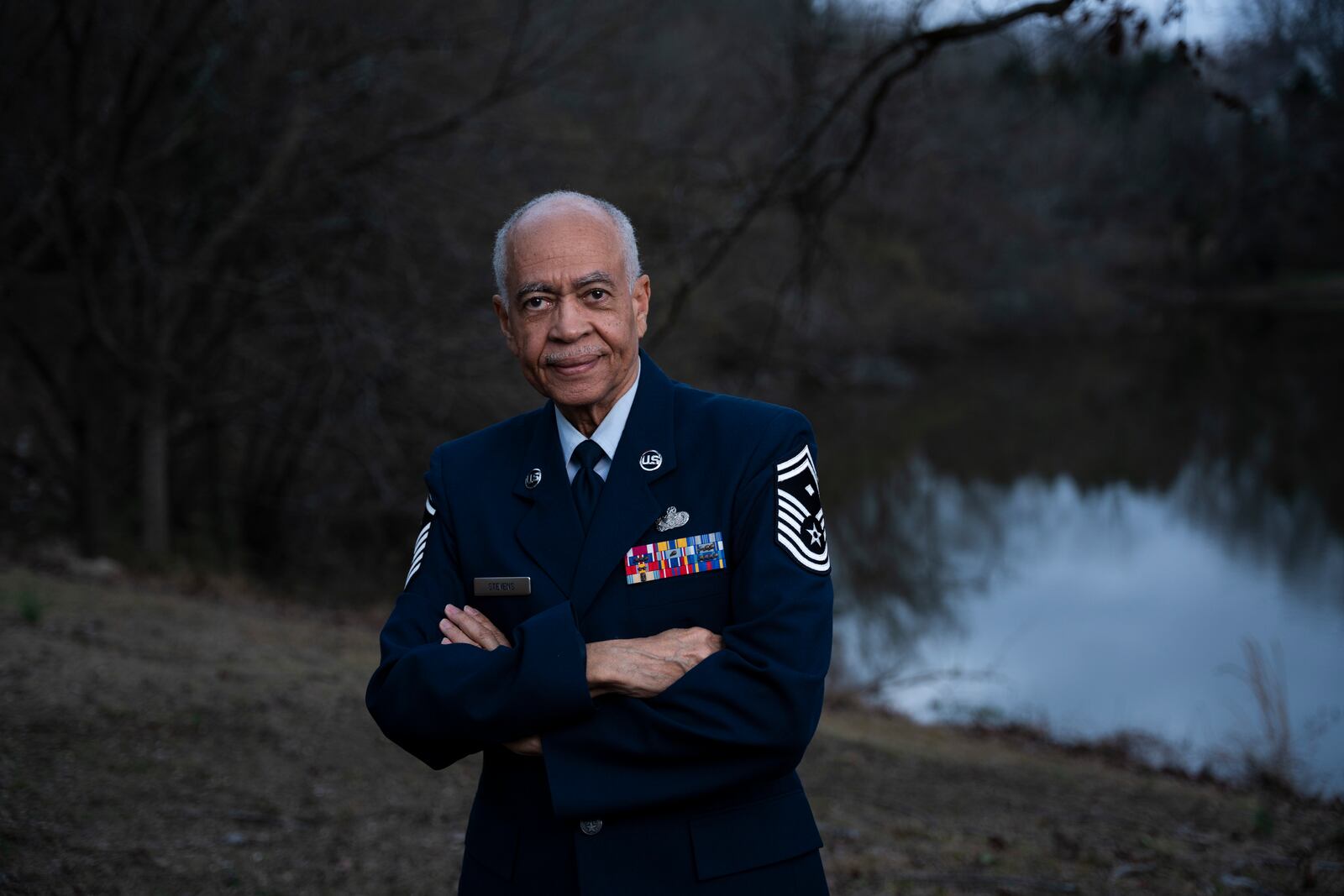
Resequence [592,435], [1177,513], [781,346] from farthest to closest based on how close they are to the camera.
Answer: [781,346] < [1177,513] < [592,435]

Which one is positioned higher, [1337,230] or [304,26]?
[304,26]

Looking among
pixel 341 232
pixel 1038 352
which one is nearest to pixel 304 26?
pixel 341 232

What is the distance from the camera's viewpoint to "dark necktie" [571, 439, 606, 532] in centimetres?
213

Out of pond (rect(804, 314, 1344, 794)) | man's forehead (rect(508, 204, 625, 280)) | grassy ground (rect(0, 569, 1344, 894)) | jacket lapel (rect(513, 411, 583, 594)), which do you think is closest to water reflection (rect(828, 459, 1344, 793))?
pond (rect(804, 314, 1344, 794))

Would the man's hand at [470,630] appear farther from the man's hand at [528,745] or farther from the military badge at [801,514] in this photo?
the military badge at [801,514]

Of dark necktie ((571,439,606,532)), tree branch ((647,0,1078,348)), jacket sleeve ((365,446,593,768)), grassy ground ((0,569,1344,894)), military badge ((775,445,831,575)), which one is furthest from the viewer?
tree branch ((647,0,1078,348))

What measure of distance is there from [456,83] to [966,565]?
7800 mm

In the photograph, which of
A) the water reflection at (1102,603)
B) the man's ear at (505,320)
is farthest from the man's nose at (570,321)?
the water reflection at (1102,603)

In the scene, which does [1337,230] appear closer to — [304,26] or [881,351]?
[304,26]

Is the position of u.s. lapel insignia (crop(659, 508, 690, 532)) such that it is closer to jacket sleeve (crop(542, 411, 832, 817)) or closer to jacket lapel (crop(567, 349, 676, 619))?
jacket lapel (crop(567, 349, 676, 619))

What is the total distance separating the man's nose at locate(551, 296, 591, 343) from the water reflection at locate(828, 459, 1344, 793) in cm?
637

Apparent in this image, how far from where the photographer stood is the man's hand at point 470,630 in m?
2.08

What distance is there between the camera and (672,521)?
208 centimetres

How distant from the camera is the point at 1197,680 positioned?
9867 mm
